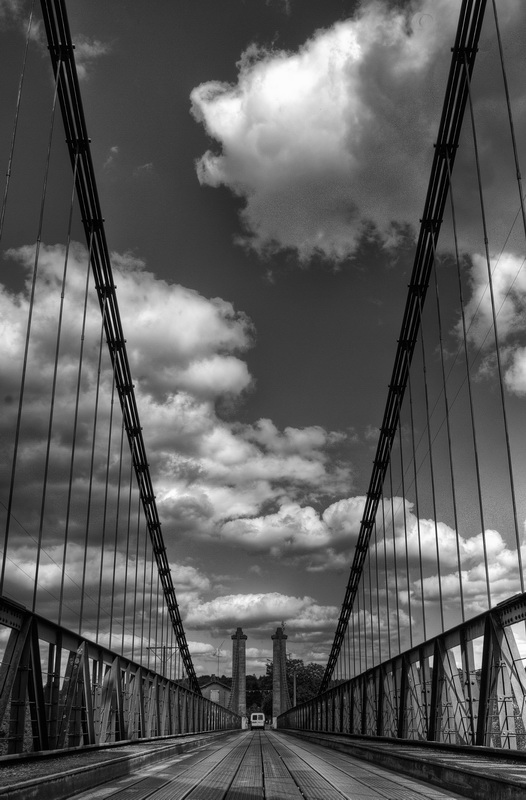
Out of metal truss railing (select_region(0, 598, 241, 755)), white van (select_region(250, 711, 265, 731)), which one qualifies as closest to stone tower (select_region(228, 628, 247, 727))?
white van (select_region(250, 711, 265, 731))

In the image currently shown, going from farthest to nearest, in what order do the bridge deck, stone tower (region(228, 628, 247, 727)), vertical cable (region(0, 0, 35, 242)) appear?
stone tower (region(228, 628, 247, 727)) < vertical cable (region(0, 0, 35, 242)) < the bridge deck

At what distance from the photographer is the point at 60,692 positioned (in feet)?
25.4

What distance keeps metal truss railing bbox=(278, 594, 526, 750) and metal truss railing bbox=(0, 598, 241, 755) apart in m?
4.03

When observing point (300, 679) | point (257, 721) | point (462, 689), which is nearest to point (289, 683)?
point (300, 679)

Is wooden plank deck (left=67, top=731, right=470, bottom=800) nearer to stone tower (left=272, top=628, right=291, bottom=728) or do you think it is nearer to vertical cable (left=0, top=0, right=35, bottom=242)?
vertical cable (left=0, top=0, right=35, bottom=242)

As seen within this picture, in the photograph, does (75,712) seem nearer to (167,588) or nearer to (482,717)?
(482,717)

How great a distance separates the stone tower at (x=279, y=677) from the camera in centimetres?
9169

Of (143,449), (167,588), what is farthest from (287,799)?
(167,588)

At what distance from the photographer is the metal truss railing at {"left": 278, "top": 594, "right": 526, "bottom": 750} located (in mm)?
6859

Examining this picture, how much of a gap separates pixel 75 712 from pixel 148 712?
7215mm

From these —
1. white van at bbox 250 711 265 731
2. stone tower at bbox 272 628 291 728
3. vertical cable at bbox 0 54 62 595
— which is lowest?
white van at bbox 250 711 265 731

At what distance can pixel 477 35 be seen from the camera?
13.9m

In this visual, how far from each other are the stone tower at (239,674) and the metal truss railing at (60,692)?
272ft

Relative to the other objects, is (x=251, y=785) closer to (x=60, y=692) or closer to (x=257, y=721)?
(x=60, y=692)
